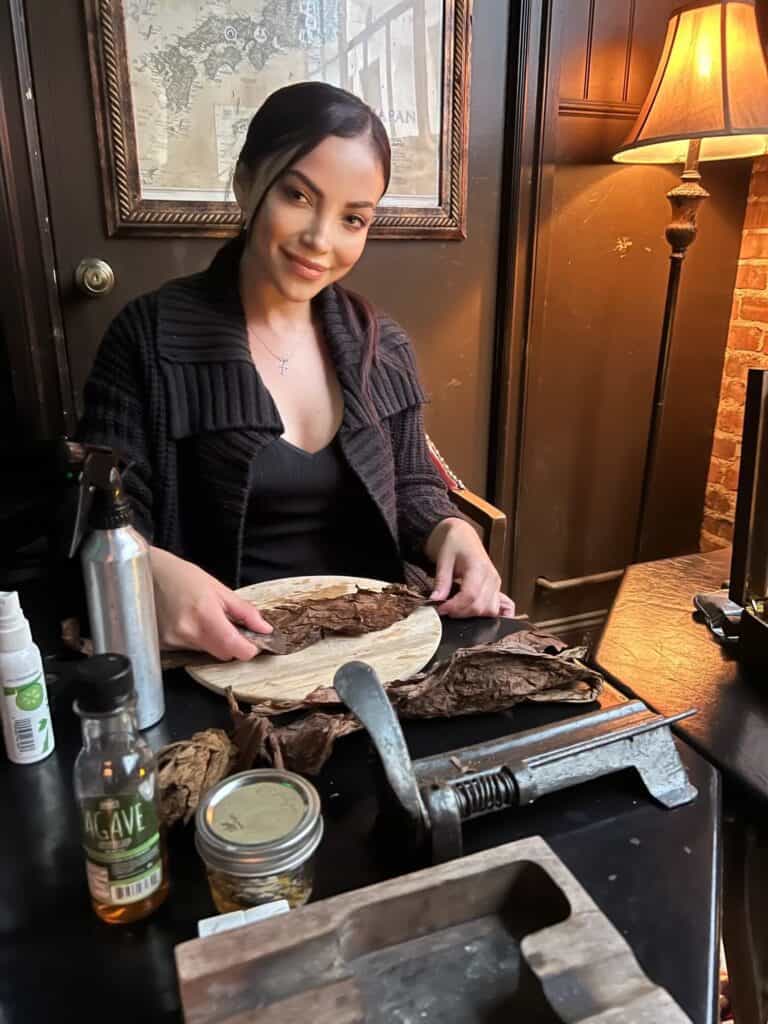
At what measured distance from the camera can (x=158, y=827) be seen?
22.4 inches

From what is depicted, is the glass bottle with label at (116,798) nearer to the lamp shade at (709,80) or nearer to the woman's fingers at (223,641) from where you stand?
the woman's fingers at (223,641)

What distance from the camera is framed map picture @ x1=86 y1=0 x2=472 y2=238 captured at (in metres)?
1.61

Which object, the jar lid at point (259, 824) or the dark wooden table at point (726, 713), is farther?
the dark wooden table at point (726, 713)

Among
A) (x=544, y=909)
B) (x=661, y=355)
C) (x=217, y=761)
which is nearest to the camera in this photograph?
→ (x=544, y=909)

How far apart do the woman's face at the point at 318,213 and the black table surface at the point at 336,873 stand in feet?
2.23

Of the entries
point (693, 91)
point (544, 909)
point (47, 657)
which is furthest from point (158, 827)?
point (693, 91)

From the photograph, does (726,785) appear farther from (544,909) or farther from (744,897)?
(544,909)

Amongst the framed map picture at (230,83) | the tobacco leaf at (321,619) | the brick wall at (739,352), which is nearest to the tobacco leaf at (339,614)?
the tobacco leaf at (321,619)

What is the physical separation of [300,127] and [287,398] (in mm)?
392

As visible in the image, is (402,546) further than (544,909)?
Yes

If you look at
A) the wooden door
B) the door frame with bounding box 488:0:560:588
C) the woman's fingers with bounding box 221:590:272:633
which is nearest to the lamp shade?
the door frame with bounding box 488:0:560:588

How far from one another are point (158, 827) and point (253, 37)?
5.47 feet

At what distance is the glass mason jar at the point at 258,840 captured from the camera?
53cm

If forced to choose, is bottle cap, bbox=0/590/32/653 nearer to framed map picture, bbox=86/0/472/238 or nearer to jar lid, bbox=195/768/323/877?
jar lid, bbox=195/768/323/877
